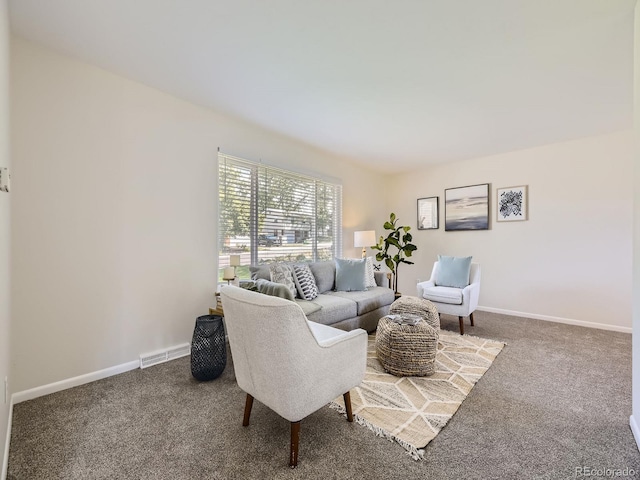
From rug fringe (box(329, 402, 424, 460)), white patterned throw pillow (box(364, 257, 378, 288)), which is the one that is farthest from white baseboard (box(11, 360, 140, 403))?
white patterned throw pillow (box(364, 257, 378, 288))

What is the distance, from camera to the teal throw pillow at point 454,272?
3.61 meters

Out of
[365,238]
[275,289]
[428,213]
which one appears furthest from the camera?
[428,213]

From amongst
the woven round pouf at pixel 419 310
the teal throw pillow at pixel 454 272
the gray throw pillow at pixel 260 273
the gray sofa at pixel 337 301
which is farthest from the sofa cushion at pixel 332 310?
the teal throw pillow at pixel 454 272

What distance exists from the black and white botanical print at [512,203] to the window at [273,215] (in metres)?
2.46

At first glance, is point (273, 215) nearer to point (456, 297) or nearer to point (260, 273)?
point (260, 273)

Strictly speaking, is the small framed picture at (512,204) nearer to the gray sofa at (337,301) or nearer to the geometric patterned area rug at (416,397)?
the gray sofa at (337,301)

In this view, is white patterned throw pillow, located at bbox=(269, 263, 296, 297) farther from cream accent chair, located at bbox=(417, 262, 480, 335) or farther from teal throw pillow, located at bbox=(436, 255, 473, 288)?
teal throw pillow, located at bbox=(436, 255, 473, 288)

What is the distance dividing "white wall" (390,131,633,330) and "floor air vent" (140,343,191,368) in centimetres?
422

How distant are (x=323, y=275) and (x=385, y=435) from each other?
2105mm

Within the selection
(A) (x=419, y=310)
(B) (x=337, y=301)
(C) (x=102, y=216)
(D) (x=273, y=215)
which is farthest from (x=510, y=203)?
(C) (x=102, y=216)

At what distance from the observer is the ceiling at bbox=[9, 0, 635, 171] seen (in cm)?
167

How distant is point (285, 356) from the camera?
1.29 metres

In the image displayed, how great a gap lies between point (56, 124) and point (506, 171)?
5236 millimetres

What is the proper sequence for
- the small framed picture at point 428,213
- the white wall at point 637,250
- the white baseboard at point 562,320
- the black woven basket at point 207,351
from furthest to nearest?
the small framed picture at point 428,213
the white baseboard at point 562,320
the black woven basket at point 207,351
the white wall at point 637,250
